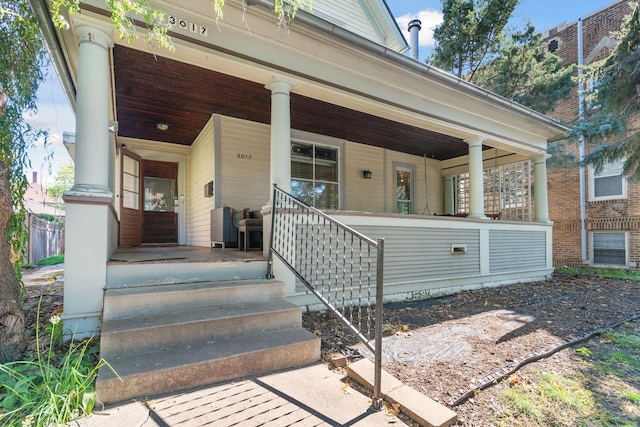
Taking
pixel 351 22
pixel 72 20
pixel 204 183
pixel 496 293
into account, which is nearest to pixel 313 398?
pixel 72 20

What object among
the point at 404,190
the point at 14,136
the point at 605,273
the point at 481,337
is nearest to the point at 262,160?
the point at 14,136

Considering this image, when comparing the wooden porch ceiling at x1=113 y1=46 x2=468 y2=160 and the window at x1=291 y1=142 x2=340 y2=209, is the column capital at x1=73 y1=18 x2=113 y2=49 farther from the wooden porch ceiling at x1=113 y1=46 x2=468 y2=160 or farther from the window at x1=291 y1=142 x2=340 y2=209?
the window at x1=291 y1=142 x2=340 y2=209

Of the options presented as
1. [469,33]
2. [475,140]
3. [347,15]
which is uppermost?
[469,33]

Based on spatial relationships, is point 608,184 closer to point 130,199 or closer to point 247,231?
point 247,231

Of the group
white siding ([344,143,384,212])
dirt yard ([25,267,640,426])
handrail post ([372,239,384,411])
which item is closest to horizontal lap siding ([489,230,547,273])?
dirt yard ([25,267,640,426])

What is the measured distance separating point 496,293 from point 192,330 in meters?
5.17

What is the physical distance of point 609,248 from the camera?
30.6 feet

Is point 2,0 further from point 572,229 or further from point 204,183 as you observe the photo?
point 572,229

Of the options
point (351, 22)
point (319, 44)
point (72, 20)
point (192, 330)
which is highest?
point (351, 22)

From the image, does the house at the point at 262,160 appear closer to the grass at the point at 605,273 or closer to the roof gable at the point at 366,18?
the roof gable at the point at 366,18

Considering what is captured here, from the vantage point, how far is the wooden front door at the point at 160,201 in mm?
7629

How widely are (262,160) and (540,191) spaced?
249 inches

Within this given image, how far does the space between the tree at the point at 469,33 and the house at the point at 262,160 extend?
293cm

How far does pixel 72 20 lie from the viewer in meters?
2.88
